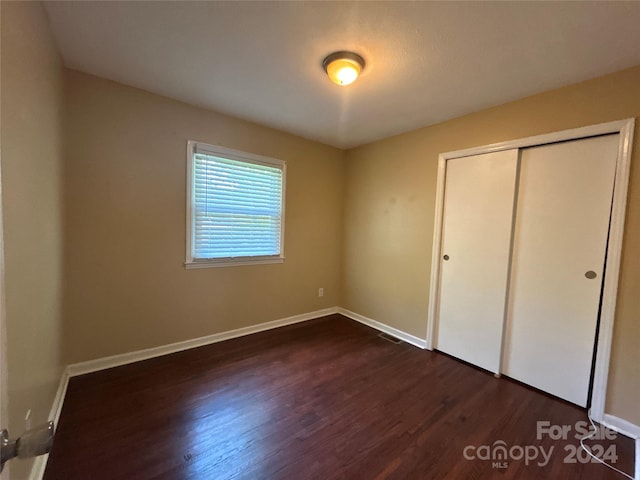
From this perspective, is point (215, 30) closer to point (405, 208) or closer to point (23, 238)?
point (23, 238)

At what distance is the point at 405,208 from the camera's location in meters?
3.17

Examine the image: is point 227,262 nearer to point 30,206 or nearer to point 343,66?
point 30,206

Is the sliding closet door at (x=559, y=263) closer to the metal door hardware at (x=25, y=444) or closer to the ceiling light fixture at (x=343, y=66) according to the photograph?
the ceiling light fixture at (x=343, y=66)

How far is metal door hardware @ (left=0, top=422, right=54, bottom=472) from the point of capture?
54 cm

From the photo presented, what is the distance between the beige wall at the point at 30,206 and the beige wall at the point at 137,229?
13.8 inches

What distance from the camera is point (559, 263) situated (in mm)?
2143

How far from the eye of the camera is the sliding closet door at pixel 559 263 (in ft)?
6.50

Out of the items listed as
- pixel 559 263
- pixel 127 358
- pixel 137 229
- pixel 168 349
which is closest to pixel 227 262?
pixel 137 229

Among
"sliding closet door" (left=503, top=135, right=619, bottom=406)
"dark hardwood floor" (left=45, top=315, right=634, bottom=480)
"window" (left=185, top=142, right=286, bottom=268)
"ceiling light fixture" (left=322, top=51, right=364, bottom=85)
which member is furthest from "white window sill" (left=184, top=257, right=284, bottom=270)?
"sliding closet door" (left=503, top=135, right=619, bottom=406)

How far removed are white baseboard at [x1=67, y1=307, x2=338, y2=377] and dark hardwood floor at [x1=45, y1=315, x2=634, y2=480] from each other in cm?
8

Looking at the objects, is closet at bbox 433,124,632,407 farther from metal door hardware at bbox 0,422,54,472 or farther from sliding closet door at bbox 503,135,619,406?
metal door hardware at bbox 0,422,54,472

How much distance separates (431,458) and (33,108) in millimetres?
2768

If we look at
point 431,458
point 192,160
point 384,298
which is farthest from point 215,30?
point 384,298

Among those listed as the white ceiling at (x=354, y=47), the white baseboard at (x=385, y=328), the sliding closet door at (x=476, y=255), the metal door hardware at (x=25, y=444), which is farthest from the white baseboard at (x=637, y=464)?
the metal door hardware at (x=25, y=444)
